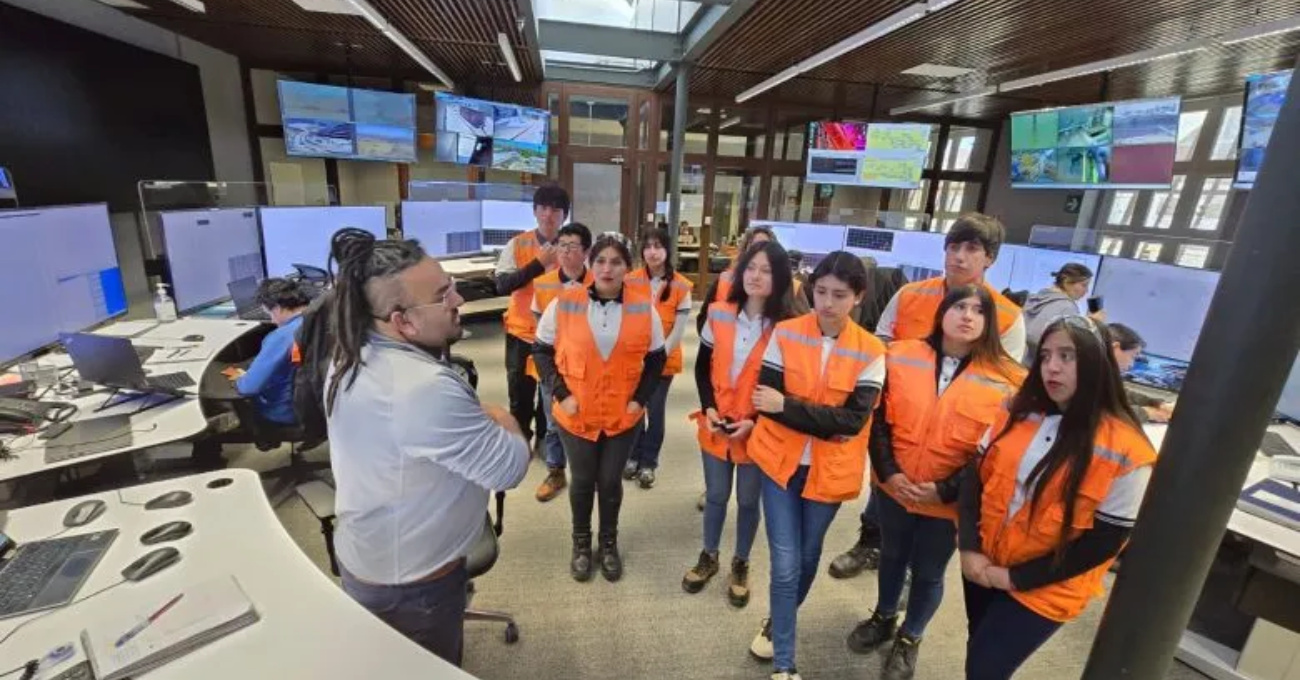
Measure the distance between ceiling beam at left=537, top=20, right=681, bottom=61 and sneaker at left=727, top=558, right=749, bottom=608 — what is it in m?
5.14

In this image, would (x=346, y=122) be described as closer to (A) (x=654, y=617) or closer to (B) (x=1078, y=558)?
(A) (x=654, y=617)

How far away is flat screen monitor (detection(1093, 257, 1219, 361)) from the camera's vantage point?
9.33 feet

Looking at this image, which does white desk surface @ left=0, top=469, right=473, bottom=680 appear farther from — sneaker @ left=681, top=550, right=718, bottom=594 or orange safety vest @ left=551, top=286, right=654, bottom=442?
sneaker @ left=681, top=550, right=718, bottom=594

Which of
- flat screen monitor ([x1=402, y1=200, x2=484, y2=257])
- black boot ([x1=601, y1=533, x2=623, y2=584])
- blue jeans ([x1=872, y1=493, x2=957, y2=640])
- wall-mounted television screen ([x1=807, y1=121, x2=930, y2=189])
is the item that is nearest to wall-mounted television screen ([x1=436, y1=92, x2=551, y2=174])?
flat screen monitor ([x1=402, y1=200, x2=484, y2=257])

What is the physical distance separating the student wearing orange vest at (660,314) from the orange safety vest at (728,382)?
30.1 inches

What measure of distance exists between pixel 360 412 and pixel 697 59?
5.39 metres

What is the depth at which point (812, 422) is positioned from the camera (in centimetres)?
169

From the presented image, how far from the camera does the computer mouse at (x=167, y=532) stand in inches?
56.2

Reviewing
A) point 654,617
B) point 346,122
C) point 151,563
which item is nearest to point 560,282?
point 654,617

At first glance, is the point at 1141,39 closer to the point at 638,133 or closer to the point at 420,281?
the point at 638,133

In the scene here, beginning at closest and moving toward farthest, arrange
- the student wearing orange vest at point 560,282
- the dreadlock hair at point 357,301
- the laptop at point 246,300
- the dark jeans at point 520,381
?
the dreadlock hair at point 357,301 < the student wearing orange vest at point 560,282 < the dark jeans at point 520,381 < the laptop at point 246,300

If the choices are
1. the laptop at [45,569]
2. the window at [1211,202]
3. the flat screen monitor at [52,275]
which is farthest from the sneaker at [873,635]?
the window at [1211,202]

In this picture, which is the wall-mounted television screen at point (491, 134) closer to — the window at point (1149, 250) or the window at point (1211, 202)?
the window at point (1149, 250)

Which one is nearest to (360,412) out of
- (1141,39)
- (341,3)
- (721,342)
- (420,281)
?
(420,281)
